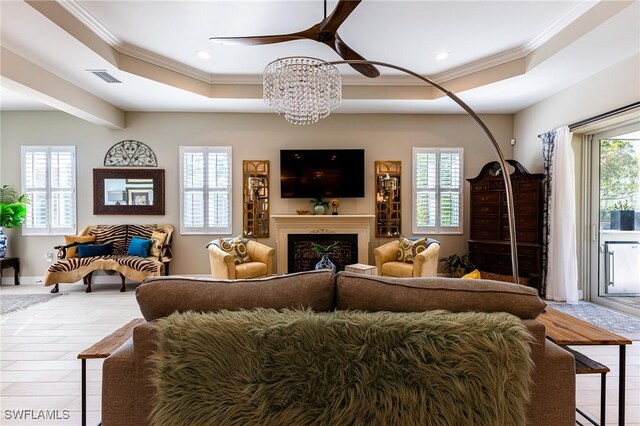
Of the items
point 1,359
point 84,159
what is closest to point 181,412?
point 1,359

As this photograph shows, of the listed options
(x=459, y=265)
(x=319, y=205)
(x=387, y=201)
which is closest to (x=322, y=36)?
(x=319, y=205)

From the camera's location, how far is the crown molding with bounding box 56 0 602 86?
290 cm

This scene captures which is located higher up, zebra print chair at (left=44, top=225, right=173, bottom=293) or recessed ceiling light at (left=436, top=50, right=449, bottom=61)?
recessed ceiling light at (left=436, top=50, right=449, bottom=61)

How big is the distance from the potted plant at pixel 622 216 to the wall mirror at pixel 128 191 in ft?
21.1

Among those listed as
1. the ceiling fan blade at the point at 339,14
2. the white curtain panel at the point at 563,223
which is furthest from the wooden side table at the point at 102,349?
the white curtain panel at the point at 563,223

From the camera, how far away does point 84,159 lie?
206 inches

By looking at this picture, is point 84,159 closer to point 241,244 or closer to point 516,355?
point 241,244

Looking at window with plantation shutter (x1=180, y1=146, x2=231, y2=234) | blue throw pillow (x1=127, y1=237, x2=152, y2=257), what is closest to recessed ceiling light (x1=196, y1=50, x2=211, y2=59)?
window with plantation shutter (x1=180, y1=146, x2=231, y2=234)

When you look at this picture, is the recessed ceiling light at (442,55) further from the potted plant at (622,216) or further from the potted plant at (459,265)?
the potted plant at (459,265)

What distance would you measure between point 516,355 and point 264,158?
4753mm

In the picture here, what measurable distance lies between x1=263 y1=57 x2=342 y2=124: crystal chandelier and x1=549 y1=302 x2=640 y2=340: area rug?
11.7 ft

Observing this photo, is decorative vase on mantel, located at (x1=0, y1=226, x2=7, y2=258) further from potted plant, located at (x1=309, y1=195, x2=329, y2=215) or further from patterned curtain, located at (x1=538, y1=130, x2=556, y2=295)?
patterned curtain, located at (x1=538, y1=130, x2=556, y2=295)

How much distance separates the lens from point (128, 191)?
5254mm

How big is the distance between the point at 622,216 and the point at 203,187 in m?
5.85
